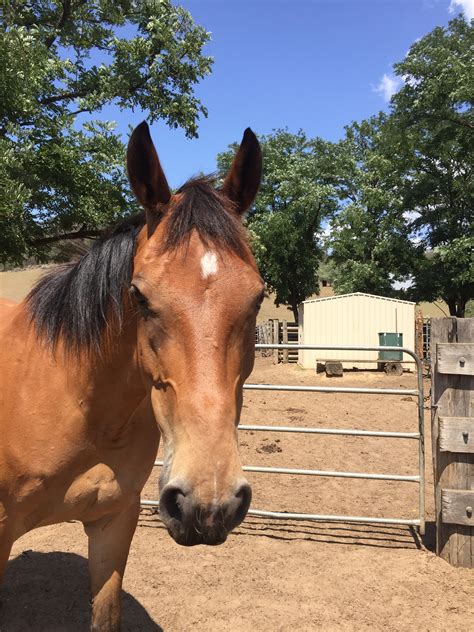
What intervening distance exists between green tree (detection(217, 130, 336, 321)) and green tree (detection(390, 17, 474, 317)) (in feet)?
17.5

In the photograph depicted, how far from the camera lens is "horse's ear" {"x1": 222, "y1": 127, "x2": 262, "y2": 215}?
1805 mm

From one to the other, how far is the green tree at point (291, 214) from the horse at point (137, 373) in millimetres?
24637

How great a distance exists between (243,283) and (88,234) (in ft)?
22.7

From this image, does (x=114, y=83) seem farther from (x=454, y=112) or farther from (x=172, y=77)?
(x=454, y=112)

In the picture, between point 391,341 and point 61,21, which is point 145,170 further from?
point 391,341

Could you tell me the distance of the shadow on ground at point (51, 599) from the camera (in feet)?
9.41

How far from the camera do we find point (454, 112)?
20.8 m

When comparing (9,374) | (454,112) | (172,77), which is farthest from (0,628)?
(454,112)

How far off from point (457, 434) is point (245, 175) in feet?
9.33

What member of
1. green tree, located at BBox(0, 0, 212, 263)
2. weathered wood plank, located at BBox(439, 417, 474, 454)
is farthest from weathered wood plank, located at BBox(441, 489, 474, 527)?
green tree, located at BBox(0, 0, 212, 263)

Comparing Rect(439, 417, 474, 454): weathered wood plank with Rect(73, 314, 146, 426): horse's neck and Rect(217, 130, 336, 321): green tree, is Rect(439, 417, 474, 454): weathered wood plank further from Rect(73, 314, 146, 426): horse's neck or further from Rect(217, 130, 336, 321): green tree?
Rect(217, 130, 336, 321): green tree

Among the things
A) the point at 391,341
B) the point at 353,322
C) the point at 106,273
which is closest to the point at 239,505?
the point at 106,273

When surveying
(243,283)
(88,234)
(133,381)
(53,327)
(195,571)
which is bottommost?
(195,571)

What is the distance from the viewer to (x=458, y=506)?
359 centimetres
